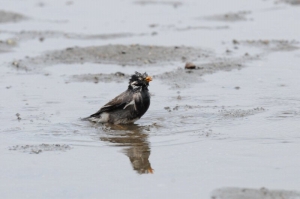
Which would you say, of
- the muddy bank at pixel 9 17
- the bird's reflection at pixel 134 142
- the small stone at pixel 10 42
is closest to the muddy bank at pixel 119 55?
the small stone at pixel 10 42

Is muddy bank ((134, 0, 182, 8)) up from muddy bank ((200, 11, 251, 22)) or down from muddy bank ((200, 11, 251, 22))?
up

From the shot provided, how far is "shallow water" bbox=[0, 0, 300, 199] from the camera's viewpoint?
25.3 feet

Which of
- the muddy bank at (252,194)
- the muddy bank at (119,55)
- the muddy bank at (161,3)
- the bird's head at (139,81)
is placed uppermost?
the muddy bank at (161,3)

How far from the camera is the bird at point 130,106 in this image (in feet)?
34.5

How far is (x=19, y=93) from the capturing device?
12422mm

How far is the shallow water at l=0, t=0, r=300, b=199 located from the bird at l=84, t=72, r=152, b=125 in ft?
0.64

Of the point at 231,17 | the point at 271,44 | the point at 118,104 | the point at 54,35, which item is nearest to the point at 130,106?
the point at 118,104

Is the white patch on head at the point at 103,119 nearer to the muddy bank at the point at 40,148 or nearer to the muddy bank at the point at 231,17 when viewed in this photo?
the muddy bank at the point at 40,148

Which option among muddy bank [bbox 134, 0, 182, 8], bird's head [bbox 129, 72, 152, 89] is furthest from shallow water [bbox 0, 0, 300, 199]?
muddy bank [bbox 134, 0, 182, 8]

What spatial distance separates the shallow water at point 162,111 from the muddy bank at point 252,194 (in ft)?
0.04

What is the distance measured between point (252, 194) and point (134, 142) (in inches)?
108

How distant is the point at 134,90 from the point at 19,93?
106 inches

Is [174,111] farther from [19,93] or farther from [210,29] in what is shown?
[210,29]

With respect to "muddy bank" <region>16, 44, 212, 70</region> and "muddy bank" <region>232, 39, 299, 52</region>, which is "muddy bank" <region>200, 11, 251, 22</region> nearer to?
"muddy bank" <region>232, 39, 299, 52</region>
